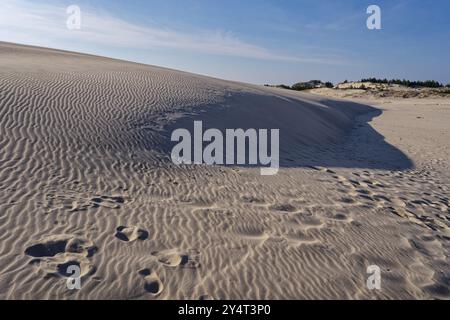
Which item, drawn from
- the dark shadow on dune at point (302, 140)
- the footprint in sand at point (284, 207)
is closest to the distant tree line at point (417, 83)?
the dark shadow on dune at point (302, 140)

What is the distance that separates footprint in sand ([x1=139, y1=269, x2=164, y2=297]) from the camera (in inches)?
133

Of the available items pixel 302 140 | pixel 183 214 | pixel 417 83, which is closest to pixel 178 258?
pixel 183 214

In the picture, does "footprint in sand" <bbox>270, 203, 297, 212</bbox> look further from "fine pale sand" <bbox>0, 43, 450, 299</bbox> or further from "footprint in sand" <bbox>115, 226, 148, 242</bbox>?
"footprint in sand" <bbox>115, 226, 148, 242</bbox>

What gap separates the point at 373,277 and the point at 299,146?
19.8 feet

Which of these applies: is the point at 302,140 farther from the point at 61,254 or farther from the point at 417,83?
the point at 417,83

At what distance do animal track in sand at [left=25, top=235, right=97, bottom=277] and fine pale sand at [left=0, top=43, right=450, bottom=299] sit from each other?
0.05 feet

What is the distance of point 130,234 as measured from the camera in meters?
4.27

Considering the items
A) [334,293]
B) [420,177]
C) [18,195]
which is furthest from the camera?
[420,177]

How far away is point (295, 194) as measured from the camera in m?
6.02

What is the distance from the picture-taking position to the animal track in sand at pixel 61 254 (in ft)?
11.5

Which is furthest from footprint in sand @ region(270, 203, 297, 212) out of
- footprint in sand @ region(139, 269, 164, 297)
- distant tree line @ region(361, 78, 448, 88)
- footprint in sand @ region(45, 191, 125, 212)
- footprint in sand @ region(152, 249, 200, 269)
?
distant tree line @ region(361, 78, 448, 88)

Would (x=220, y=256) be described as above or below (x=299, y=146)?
below
